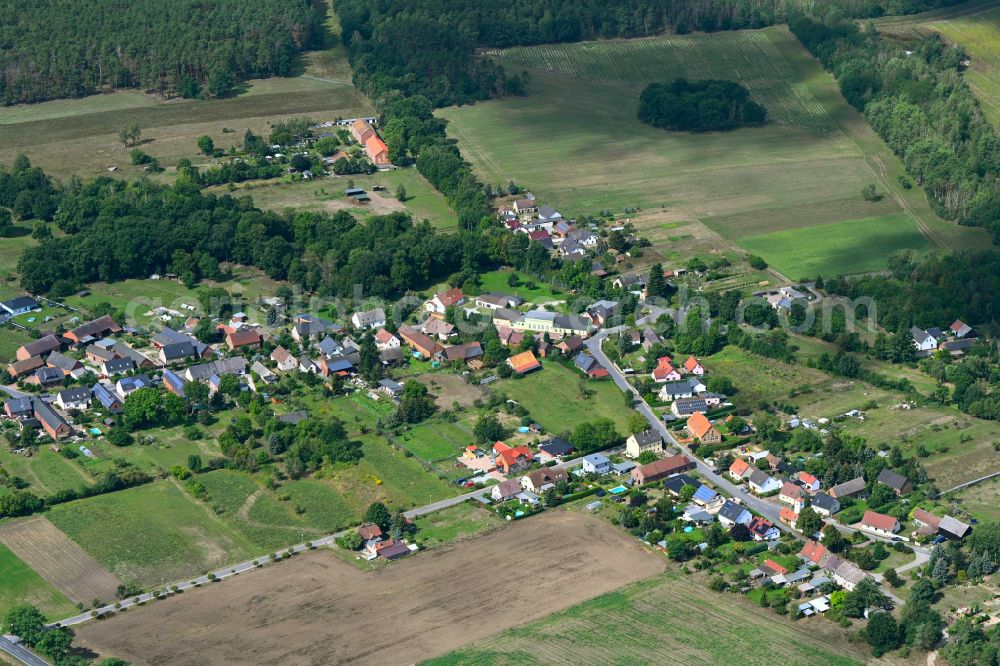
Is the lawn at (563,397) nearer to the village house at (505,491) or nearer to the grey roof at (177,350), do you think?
Result: the village house at (505,491)

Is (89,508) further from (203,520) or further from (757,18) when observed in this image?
(757,18)

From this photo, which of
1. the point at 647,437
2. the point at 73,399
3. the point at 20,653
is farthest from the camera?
the point at 73,399

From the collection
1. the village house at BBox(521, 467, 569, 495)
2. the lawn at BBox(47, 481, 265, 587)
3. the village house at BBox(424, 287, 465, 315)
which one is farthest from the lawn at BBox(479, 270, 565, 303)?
the lawn at BBox(47, 481, 265, 587)

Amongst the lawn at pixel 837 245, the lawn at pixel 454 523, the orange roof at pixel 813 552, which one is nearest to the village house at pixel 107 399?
the lawn at pixel 454 523

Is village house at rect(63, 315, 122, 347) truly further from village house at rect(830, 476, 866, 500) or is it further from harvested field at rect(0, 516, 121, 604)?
village house at rect(830, 476, 866, 500)

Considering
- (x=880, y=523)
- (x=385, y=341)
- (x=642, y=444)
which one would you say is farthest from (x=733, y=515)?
(x=385, y=341)

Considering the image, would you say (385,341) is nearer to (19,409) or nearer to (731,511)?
(19,409)
